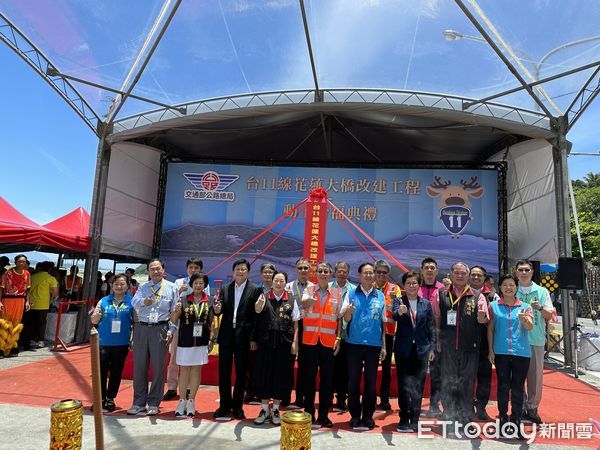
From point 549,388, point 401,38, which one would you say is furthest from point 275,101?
point 549,388

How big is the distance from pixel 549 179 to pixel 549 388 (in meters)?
4.71

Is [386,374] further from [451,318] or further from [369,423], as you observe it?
[451,318]

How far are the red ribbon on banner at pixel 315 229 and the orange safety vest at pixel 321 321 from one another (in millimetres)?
2642

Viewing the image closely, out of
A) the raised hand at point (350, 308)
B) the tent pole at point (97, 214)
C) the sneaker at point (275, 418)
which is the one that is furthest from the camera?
the tent pole at point (97, 214)

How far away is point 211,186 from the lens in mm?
11117

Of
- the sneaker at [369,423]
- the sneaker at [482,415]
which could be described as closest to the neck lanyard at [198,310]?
the sneaker at [369,423]

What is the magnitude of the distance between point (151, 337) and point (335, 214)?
739cm

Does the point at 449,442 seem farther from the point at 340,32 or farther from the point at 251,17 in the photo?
the point at 251,17

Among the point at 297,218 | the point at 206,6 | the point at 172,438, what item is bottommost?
the point at 172,438

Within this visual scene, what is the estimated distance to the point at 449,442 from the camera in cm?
335

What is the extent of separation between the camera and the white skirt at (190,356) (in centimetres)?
373

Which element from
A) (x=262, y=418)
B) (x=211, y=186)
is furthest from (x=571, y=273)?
(x=211, y=186)

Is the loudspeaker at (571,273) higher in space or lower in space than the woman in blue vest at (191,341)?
higher

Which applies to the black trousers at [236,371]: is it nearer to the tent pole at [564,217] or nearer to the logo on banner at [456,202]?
the tent pole at [564,217]
